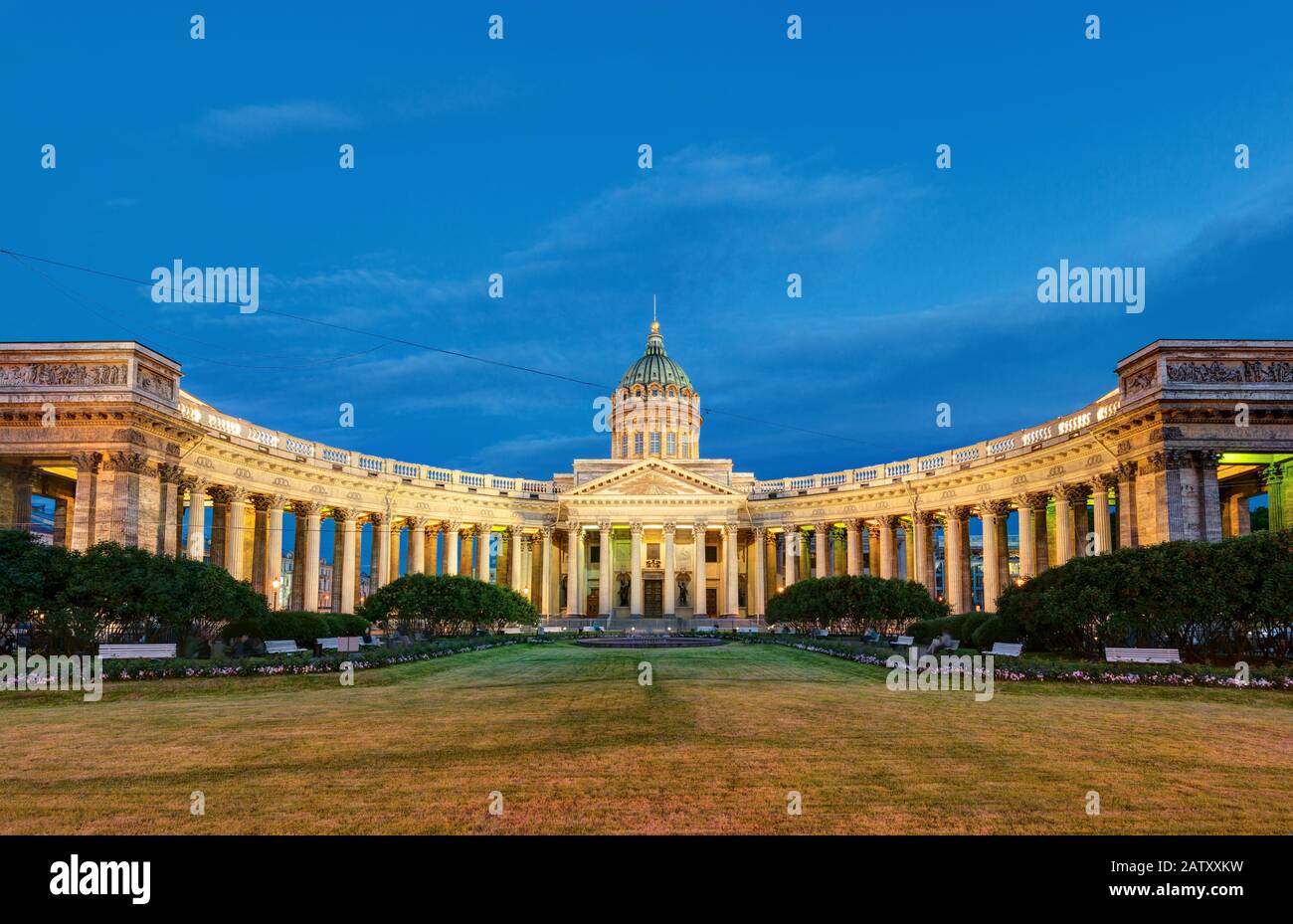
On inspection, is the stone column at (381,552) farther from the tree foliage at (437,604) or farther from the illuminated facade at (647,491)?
the tree foliage at (437,604)

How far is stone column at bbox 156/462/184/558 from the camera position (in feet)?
133

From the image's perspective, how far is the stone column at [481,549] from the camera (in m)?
72.0

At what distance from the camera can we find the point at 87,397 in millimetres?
37594

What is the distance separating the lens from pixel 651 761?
471 inches

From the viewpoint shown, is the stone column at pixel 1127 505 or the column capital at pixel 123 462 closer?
the column capital at pixel 123 462

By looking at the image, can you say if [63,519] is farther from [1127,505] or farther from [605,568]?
[1127,505]

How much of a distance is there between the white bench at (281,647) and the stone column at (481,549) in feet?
133

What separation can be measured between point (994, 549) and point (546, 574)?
41.1 metres

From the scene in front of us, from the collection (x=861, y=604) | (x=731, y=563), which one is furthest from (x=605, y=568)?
(x=861, y=604)

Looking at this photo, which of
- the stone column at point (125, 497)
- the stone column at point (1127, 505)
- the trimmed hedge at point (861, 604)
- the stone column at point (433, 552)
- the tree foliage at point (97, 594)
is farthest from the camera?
the stone column at point (433, 552)

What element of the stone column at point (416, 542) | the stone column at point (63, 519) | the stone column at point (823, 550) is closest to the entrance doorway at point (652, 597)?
the stone column at point (823, 550)
